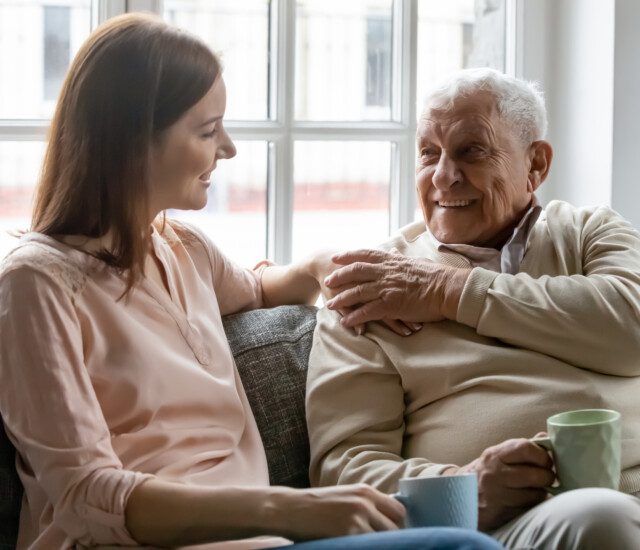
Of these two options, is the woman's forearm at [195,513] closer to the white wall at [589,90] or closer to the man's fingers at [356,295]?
the man's fingers at [356,295]

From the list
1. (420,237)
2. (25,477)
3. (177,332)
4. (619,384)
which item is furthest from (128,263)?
(619,384)

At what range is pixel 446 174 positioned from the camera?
217 cm

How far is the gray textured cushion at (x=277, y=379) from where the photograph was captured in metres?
2.01

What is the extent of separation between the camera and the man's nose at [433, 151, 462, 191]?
7.13 feet

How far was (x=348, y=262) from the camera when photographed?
2.10m

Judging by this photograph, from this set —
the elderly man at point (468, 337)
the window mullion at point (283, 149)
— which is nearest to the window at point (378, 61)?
the window mullion at point (283, 149)

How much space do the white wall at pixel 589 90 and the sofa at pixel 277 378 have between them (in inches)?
42.1

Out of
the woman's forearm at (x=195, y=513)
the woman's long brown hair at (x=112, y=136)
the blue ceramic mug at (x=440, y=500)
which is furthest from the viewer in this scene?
the woman's long brown hair at (x=112, y=136)

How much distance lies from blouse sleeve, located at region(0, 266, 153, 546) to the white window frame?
106cm

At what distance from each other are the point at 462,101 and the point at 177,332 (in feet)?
2.58

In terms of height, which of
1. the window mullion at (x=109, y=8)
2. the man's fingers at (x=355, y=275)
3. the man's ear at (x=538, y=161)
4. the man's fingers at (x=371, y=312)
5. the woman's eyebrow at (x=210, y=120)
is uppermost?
the window mullion at (x=109, y=8)

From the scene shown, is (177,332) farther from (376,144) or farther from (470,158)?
(376,144)

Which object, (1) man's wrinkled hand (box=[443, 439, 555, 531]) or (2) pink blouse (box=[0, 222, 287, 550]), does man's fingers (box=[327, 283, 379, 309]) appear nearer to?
(2) pink blouse (box=[0, 222, 287, 550])

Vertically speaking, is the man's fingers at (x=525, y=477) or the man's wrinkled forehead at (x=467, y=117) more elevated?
the man's wrinkled forehead at (x=467, y=117)
